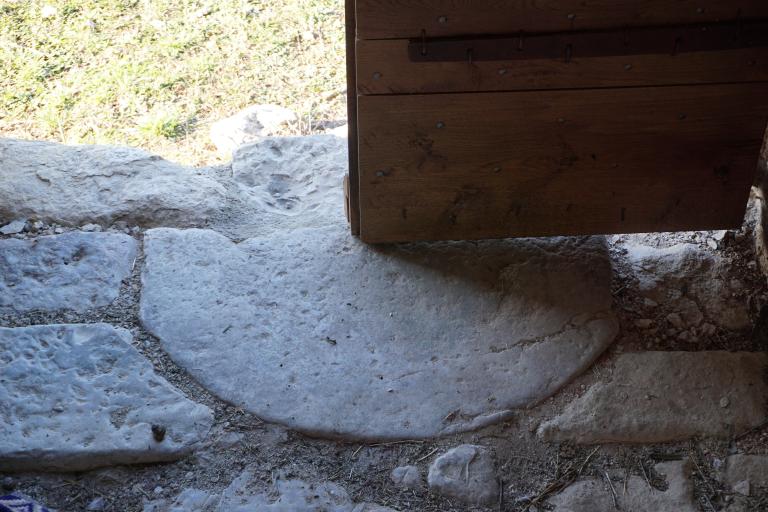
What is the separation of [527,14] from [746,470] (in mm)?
1144

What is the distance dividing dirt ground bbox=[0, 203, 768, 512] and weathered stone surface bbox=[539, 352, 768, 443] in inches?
1.2

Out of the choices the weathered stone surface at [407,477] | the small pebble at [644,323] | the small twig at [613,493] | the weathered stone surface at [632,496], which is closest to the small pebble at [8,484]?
the weathered stone surface at [407,477]

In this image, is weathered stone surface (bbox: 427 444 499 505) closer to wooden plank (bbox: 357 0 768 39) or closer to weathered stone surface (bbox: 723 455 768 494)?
weathered stone surface (bbox: 723 455 768 494)

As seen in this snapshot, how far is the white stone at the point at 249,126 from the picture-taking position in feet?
10.6

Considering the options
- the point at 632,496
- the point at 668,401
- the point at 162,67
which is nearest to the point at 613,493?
the point at 632,496

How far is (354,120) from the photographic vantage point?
2.10 m

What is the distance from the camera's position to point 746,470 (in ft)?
6.04

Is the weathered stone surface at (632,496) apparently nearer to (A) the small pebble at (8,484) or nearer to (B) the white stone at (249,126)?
(A) the small pebble at (8,484)

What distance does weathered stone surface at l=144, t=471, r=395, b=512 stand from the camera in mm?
1746

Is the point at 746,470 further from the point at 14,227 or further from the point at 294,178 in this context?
the point at 14,227

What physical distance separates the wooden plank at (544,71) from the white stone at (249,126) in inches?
52.2

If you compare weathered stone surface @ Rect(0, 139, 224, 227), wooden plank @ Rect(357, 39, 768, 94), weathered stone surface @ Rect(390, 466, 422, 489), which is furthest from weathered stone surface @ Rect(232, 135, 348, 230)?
weathered stone surface @ Rect(390, 466, 422, 489)

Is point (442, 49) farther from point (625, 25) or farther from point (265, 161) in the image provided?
point (265, 161)

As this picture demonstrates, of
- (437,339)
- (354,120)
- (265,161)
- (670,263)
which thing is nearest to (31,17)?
(265,161)
